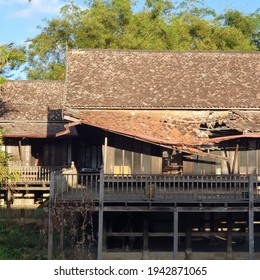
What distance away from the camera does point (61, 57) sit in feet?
174

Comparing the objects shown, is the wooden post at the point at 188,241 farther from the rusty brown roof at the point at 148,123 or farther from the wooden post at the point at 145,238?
A: the rusty brown roof at the point at 148,123

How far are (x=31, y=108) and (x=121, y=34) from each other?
1894cm

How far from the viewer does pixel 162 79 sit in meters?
28.0

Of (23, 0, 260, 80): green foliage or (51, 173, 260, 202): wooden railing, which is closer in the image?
(51, 173, 260, 202): wooden railing


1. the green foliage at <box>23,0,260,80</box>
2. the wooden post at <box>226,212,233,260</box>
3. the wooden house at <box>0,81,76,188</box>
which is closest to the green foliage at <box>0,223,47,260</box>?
the wooden house at <box>0,81,76,188</box>

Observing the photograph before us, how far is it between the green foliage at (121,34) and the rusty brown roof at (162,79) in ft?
55.2

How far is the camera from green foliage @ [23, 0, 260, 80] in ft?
157

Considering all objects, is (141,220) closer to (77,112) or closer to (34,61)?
(77,112)

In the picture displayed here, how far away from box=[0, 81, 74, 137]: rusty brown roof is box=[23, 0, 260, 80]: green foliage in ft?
41.7

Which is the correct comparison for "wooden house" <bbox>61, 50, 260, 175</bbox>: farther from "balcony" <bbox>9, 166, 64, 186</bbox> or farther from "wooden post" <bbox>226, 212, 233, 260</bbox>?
"wooden post" <bbox>226, 212, 233, 260</bbox>

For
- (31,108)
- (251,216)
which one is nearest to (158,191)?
(251,216)

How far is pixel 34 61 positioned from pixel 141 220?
107ft

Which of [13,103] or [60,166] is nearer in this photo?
[60,166]
